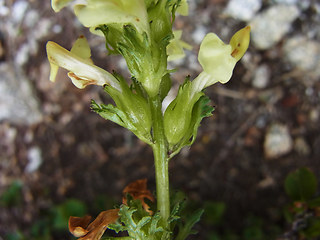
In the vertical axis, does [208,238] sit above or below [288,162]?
below

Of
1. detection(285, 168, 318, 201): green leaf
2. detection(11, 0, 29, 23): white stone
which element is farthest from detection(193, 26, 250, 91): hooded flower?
detection(11, 0, 29, 23): white stone

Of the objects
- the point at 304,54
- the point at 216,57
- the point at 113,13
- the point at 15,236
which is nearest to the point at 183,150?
the point at 304,54

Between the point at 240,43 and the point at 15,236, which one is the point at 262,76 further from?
the point at 15,236

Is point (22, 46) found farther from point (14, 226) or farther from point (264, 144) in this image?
point (264, 144)

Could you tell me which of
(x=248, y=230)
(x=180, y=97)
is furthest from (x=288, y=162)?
(x=180, y=97)

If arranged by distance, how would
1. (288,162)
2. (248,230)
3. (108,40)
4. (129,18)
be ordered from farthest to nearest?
(288,162), (248,230), (108,40), (129,18)

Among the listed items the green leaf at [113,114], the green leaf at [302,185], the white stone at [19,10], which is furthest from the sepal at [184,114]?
the white stone at [19,10]
